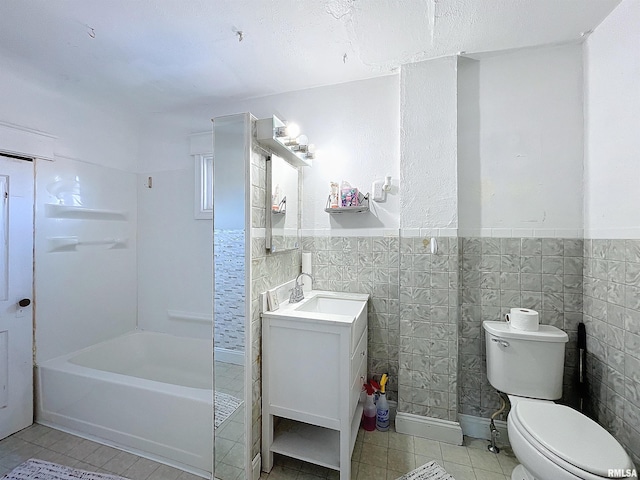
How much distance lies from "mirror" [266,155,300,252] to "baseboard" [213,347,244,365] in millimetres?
593

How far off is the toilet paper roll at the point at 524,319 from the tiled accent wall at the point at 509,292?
0.14m

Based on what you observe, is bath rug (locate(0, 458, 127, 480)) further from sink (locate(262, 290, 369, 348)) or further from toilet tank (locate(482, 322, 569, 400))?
toilet tank (locate(482, 322, 569, 400))

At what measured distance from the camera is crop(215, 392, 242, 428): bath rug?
1438 mm

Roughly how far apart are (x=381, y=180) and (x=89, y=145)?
245 centimetres

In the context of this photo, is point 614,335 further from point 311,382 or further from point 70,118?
point 70,118

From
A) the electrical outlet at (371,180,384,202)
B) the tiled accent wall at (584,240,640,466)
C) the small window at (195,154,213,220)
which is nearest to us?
the tiled accent wall at (584,240,640,466)

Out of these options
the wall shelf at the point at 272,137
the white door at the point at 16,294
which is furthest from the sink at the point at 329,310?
the white door at the point at 16,294

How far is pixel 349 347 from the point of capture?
4.56ft

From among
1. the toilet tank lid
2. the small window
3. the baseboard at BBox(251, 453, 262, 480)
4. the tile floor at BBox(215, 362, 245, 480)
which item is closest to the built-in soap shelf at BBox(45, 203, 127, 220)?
the small window

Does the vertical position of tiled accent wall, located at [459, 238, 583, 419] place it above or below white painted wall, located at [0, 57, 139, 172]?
below

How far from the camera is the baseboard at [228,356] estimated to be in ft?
4.76

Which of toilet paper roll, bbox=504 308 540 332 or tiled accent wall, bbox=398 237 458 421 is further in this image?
tiled accent wall, bbox=398 237 458 421

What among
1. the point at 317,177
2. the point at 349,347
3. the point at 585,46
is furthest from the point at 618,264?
the point at 317,177

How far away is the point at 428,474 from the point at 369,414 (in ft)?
1.52
